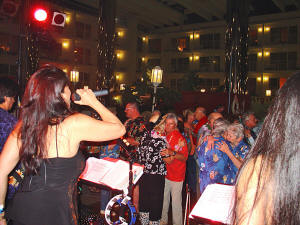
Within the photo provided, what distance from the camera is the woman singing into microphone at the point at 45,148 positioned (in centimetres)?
173

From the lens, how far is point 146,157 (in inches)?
159

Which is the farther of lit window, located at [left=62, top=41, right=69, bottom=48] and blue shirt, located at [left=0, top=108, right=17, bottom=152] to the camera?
lit window, located at [left=62, top=41, right=69, bottom=48]

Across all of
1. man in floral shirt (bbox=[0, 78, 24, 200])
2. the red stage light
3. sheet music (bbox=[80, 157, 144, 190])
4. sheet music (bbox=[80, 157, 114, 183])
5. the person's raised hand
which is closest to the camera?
the person's raised hand

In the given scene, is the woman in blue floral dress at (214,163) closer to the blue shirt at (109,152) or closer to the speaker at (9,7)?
the blue shirt at (109,152)

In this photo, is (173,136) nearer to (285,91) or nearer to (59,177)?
(59,177)

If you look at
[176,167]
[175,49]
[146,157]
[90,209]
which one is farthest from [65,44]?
[176,167]

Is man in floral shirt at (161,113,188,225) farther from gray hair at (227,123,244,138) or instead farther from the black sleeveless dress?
the black sleeveless dress

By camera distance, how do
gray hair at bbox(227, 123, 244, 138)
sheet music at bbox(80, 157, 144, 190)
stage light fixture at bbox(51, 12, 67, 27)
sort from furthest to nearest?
stage light fixture at bbox(51, 12, 67, 27)
gray hair at bbox(227, 123, 244, 138)
sheet music at bbox(80, 157, 144, 190)

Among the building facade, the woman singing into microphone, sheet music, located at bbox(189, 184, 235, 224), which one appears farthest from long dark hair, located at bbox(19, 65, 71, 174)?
the building facade

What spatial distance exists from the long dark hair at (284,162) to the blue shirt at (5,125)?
2.33m

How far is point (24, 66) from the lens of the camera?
5297 mm

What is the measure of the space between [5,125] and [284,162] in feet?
8.17

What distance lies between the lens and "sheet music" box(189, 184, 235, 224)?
2055mm

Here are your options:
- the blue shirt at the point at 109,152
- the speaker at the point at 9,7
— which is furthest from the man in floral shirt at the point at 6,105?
the speaker at the point at 9,7
